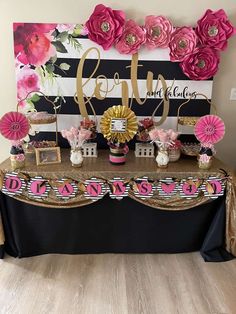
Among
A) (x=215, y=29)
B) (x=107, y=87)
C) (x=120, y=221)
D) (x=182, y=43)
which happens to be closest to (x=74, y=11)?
(x=107, y=87)

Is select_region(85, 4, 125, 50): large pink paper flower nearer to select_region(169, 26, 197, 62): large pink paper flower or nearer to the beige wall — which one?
the beige wall

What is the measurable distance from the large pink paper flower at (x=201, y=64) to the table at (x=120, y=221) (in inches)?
27.8

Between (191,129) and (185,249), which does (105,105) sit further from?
(185,249)

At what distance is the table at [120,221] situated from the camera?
1896 millimetres

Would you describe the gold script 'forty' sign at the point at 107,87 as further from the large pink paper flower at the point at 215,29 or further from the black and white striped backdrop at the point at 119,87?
the large pink paper flower at the point at 215,29

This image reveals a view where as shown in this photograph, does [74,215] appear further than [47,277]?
Yes

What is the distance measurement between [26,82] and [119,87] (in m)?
0.76

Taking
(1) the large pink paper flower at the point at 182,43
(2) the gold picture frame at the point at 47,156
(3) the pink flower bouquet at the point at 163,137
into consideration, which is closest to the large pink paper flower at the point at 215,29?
(1) the large pink paper flower at the point at 182,43

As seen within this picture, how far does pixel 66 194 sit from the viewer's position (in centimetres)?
187

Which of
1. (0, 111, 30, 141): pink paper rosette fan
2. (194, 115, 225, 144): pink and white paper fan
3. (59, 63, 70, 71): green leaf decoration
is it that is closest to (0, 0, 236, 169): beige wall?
(59, 63, 70, 71): green leaf decoration

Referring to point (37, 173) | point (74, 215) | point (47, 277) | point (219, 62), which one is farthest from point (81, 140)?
point (219, 62)

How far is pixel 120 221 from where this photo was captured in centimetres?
200

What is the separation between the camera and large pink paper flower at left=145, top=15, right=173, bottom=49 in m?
2.08

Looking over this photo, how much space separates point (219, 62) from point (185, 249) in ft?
5.01
